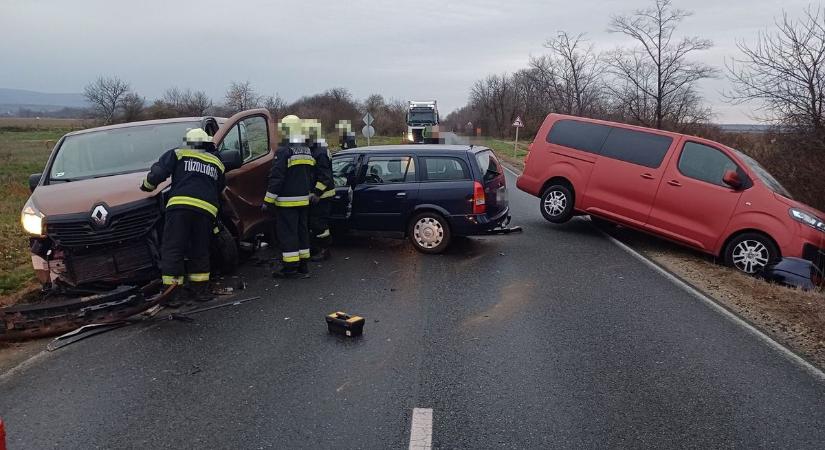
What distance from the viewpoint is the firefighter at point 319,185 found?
7715 millimetres

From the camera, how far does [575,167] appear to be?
407 inches

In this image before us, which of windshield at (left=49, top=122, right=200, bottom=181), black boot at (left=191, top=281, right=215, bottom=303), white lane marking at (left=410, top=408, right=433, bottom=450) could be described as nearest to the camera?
white lane marking at (left=410, top=408, right=433, bottom=450)

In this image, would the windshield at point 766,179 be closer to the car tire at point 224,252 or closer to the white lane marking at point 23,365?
the car tire at point 224,252

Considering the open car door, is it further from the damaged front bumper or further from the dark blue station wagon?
the damaged front bumper

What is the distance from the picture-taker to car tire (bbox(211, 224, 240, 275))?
23.0ft

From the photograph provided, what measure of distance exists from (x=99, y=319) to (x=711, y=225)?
8.14 m

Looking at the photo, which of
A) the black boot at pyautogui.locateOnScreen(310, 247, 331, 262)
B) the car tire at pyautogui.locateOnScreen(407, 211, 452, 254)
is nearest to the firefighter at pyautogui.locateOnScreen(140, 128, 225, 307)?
the black boot at pyautogui.locateOnScreen(310, 247, 331, 262)

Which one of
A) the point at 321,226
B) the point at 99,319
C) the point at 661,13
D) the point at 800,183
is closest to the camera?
the point at 99,319

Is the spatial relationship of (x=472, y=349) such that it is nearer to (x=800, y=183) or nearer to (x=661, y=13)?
(x=800, y=183)

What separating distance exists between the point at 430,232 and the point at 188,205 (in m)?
3.81

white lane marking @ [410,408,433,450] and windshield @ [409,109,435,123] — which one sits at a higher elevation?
windshield @ [409,109,435,123]

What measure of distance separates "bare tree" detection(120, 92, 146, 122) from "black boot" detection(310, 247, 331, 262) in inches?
1099

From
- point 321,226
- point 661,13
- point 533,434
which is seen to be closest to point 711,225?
point 321,226

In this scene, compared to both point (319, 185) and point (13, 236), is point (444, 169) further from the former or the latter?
point (13, 236)
